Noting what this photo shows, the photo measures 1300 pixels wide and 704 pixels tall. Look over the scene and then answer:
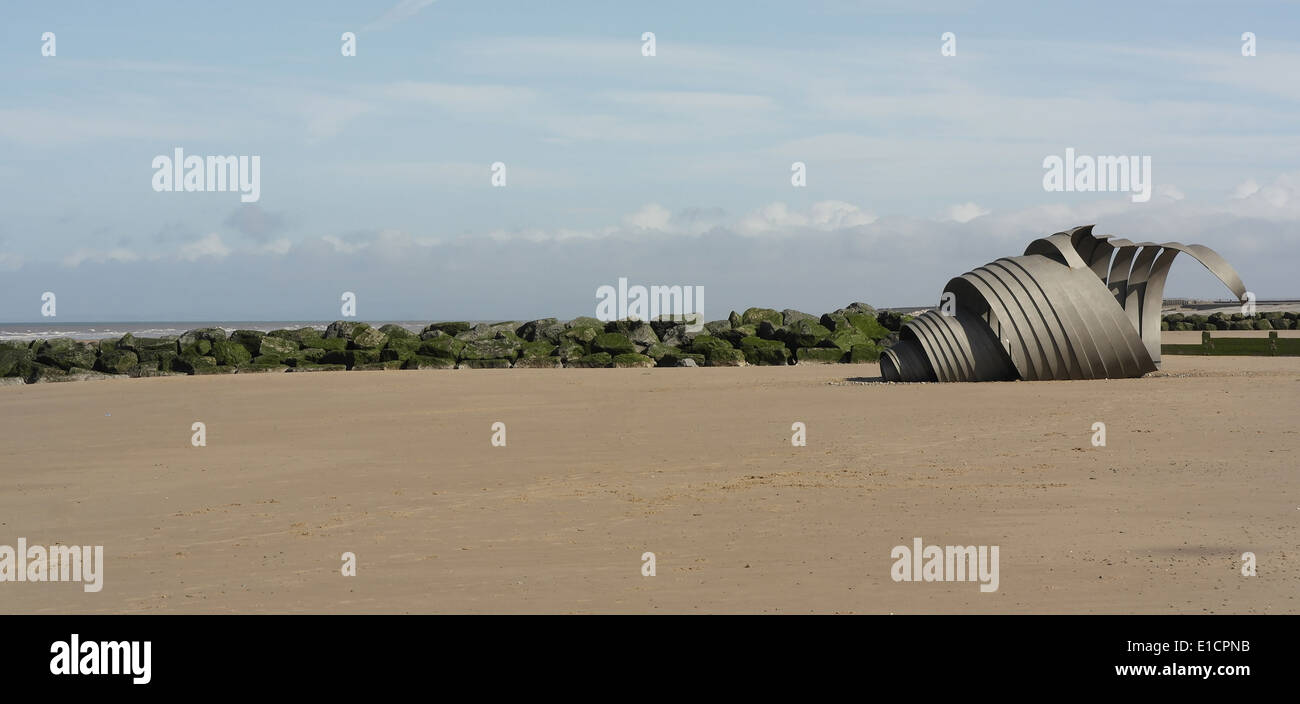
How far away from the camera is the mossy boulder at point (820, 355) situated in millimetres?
27531

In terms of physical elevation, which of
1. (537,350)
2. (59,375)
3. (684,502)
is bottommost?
(684,502)

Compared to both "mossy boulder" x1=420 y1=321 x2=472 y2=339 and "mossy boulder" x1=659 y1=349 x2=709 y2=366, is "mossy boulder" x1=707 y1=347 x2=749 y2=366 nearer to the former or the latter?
"mossy boulder" x1=659 y1=349 x2=709 y2=366

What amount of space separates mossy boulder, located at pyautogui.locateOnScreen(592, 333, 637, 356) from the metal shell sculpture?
1140 cm

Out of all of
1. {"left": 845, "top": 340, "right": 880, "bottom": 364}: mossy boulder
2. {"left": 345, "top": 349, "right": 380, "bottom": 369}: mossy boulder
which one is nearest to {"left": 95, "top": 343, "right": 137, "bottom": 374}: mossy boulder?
{"left": 345, "top": 349, "right": 380, "bottom": 369}: mossy boulder

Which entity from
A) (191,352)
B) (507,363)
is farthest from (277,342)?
(507,363)

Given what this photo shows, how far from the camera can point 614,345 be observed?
2934 cm

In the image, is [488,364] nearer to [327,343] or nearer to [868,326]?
[327,343]

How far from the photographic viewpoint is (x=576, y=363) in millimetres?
28562

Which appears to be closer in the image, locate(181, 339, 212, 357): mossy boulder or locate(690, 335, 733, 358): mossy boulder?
locate(690, 335, 733, 358): mossy boulder

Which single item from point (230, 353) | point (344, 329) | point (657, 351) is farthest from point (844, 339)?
point (230, 353)

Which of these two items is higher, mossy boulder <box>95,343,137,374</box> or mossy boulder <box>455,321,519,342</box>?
mossy boulder <box>455,321,519,342</box>

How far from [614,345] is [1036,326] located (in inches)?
531

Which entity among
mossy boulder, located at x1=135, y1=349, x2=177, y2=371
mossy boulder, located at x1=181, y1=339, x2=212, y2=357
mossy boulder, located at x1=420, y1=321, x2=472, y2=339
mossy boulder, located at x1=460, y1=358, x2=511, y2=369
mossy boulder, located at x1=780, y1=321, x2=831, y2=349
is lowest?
mossy boulder, located at x1=460, y1=358, x2=511, y2=369

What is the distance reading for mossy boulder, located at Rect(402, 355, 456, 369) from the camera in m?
28.6
